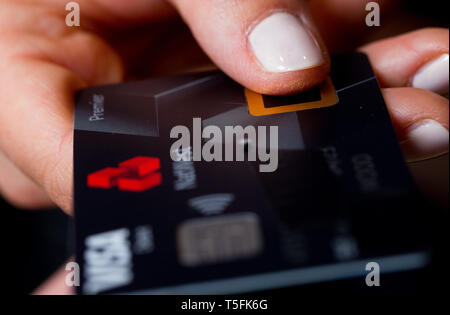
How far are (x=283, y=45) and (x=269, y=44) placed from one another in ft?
0.06

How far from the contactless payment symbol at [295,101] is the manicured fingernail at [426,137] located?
0.14m

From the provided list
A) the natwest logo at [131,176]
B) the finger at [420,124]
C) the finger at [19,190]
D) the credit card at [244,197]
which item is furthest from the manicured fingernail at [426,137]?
the finger at [19,190]

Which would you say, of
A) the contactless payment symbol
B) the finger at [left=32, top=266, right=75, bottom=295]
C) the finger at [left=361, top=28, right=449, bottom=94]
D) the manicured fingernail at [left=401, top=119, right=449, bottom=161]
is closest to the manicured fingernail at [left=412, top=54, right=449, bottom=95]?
the finger at [left=361, top=28, right=449, bottom=94]

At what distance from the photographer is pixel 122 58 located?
3.03 feet

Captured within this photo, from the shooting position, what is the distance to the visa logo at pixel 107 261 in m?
0.44

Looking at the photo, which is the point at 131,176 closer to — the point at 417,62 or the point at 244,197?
the point at 244,197

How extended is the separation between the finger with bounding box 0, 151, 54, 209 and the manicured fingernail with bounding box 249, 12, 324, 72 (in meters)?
0.59

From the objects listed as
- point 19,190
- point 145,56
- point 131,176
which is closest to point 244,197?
point 131,176

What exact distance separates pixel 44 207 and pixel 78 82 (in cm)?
40

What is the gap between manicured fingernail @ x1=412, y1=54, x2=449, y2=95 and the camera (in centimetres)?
75

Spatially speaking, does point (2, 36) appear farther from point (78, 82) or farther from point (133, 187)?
point (133, 187)

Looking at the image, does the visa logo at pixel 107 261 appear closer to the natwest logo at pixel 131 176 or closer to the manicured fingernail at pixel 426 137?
the natwest logo at pixel 131 176

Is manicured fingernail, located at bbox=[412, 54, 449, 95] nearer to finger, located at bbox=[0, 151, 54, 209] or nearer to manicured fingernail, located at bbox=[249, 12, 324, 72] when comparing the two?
manicured fingernail, located at bbox=[249, 12, 324, 72]

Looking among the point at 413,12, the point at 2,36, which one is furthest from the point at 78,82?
the point at 413,12
